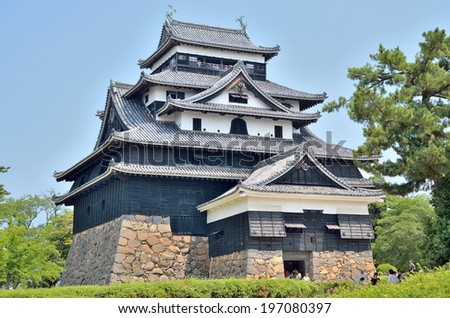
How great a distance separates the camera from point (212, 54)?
40375 millimetres

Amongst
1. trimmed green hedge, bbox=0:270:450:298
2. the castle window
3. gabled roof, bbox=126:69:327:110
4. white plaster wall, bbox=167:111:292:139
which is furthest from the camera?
gabled roof, bbox=126:69:327:110

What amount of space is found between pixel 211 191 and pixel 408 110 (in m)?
11.2

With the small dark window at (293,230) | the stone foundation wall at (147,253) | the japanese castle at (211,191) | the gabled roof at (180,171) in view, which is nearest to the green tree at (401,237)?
the japanese castle at (211,191)

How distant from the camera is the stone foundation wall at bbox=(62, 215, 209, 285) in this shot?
1149 inches

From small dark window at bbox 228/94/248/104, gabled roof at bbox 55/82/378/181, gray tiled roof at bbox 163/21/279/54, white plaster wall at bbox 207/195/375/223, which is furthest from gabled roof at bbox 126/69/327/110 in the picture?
white plaster wall at bbox 207/195/375/223

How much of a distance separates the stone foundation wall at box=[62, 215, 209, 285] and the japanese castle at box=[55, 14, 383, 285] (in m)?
0.05

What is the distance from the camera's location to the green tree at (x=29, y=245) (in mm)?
33688

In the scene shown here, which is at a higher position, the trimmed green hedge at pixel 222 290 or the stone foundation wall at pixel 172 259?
the stone foundation wall at pixel 172 259

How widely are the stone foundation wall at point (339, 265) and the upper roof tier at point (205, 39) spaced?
56.1 feet

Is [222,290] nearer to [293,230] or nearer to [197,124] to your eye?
[293,230]

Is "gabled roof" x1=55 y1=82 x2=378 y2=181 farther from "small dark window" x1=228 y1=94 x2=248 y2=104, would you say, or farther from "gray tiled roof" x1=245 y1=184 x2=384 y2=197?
"small dark window" x1=228 y1=94 x2=248 y2=104

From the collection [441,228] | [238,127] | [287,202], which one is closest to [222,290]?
[287,202]

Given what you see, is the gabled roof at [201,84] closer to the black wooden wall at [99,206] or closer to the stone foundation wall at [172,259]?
the black wooden wall at [99,206]

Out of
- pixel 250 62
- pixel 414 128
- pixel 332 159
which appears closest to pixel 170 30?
pixel 250 62
